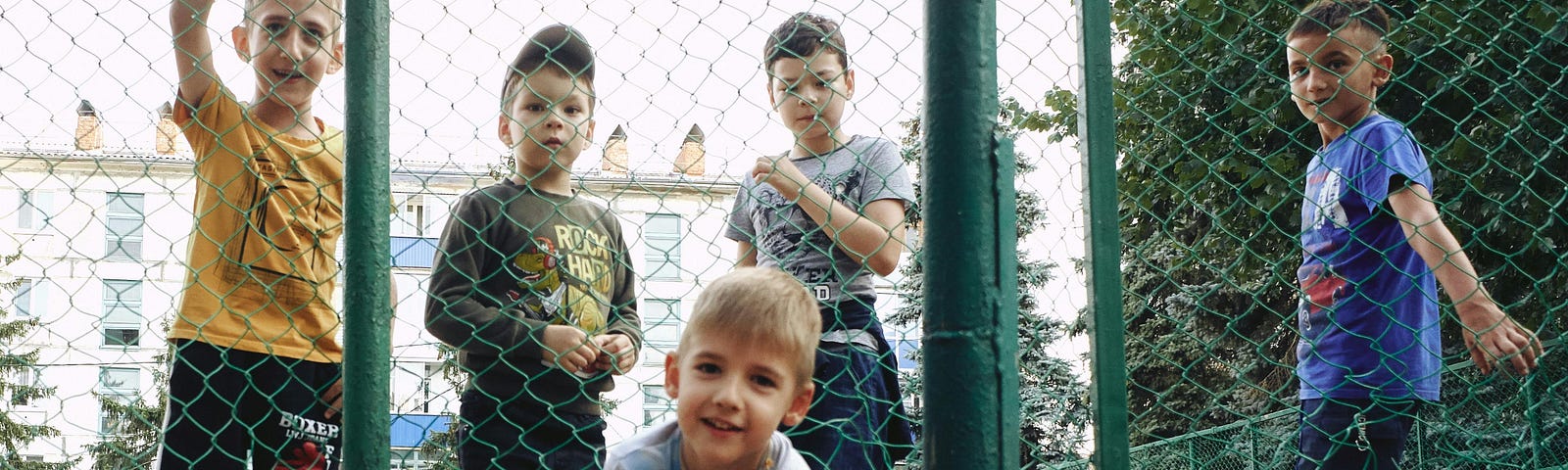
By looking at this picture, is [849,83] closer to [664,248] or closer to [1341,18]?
[664,248]

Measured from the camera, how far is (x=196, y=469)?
8.18ft

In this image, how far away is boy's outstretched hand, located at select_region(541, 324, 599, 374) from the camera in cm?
255

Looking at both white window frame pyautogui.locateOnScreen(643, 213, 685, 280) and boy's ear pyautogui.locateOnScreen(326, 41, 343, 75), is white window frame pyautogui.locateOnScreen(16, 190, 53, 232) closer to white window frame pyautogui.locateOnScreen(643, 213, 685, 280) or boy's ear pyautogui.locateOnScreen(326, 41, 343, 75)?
boy's ear pyautogui.locateOnScreen(326, 41, 343, 75)

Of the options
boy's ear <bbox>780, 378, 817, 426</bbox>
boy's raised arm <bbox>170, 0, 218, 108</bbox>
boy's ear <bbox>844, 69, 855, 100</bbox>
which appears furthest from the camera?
boy's ear <bbox>844, 69, 855, 100</bbox>

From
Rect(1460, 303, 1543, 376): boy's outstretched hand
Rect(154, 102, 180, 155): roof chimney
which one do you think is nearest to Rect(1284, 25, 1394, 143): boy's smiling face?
Rect(1460, 303, 1543, 376): boy's outstretched hand

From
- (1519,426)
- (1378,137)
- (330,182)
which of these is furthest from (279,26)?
(1519,426)

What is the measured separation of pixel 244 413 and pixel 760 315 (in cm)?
121

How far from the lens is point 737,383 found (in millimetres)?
2020

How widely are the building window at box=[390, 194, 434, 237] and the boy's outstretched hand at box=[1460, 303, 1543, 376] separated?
234 centimetres

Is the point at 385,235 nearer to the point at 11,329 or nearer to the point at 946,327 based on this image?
the point at 946,327

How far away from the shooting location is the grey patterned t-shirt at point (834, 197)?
272cm

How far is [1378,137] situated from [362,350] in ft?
6.96

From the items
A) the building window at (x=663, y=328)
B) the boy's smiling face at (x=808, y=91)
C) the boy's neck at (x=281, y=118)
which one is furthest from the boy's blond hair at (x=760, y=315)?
the boy's neck at (x=281, y=118)

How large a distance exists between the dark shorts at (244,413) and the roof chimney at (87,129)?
0.55 meters
